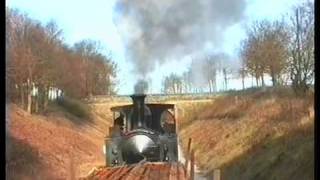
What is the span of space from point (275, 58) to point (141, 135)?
4217mm

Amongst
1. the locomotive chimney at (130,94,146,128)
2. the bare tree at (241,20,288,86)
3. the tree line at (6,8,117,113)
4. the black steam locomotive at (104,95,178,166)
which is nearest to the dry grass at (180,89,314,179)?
the black steam locomotive at (104,95,178,166)

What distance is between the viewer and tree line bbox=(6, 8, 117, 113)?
39.4ft

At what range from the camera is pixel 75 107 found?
528 inches

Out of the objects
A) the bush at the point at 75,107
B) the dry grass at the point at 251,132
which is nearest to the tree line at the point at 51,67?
the bush at the point at 75,107

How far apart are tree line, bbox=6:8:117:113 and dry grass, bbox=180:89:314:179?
83.2 inches

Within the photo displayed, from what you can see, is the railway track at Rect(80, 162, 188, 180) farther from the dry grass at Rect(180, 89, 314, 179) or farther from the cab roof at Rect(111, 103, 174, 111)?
the cab roof at Rect(111, 103, 174, 111)

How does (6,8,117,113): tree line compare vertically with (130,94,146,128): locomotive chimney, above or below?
above

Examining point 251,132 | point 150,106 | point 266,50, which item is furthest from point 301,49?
point 150,106

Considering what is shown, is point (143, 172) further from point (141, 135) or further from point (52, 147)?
point (52, 147)

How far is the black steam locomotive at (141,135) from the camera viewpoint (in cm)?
1154

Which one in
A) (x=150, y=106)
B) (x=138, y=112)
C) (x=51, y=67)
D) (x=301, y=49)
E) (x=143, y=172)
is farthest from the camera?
(x=51, y=67)

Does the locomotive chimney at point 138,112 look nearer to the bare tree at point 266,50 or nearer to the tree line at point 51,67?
the tree line at point 51,67
